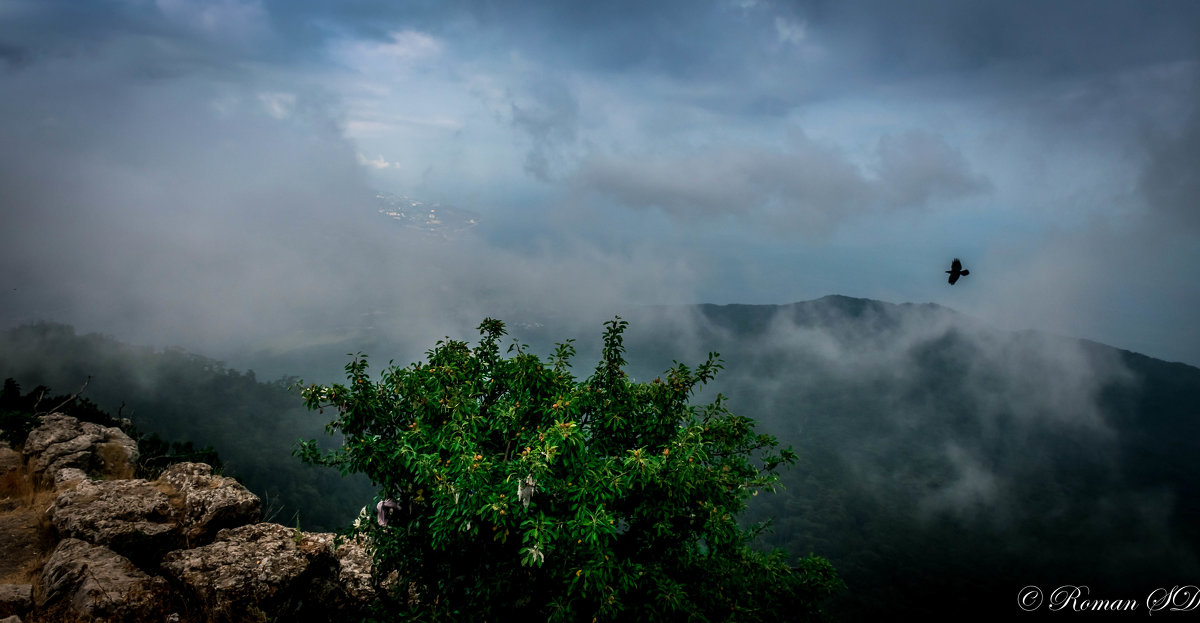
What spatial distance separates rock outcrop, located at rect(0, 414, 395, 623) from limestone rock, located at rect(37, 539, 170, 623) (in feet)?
0.06

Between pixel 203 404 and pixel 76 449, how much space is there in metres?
135

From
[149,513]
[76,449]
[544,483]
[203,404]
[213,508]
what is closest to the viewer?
[544,483]

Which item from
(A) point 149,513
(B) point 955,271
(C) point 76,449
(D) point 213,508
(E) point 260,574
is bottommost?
(E) point 260,574

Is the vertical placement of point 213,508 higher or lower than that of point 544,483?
lower

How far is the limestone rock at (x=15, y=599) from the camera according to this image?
35.5 ft

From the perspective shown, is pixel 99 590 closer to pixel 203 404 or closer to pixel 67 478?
pixel 67 478

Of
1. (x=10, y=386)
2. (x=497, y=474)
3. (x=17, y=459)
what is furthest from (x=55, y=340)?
(x=497, y=474)

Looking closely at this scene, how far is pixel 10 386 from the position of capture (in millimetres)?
30422

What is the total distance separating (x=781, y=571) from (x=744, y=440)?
5359 millimetres

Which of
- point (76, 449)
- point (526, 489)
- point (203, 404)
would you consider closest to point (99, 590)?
point (526, 489)

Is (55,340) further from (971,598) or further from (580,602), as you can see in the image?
(971,598)

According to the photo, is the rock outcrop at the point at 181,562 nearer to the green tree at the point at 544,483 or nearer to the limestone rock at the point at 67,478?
the limestone rock at the point at 67,478

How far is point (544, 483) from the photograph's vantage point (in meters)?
10.6

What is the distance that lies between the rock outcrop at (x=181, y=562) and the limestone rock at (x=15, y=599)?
0.06ft
